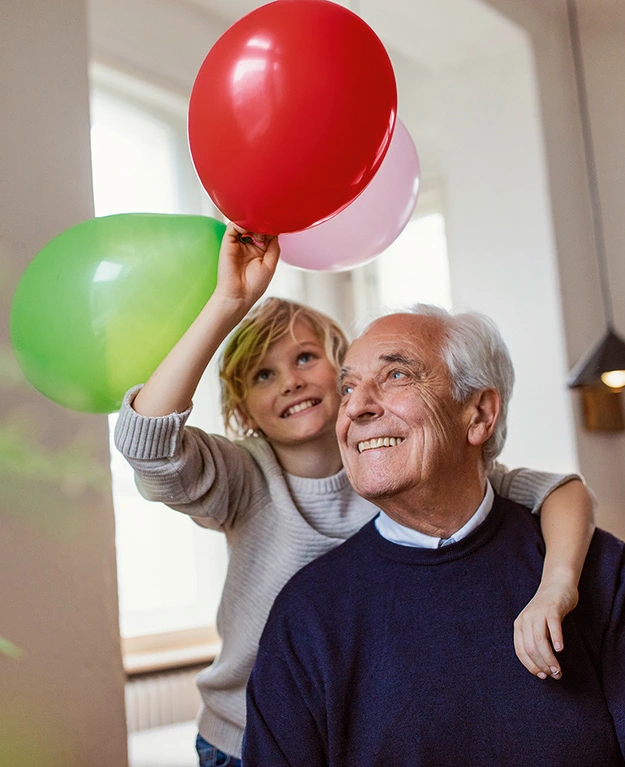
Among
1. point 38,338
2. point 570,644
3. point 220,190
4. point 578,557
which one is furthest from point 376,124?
point 570,644

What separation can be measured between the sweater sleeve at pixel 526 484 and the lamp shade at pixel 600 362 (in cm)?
135

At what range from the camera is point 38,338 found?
1.36 meters

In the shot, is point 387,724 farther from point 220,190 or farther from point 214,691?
point 220,190

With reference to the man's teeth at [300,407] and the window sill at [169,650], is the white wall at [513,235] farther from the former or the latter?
the man's teeth at [300,407]

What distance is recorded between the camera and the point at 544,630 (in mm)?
1334

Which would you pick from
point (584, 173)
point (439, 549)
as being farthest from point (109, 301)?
point (584, 173)

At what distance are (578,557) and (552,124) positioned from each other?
2.96 m

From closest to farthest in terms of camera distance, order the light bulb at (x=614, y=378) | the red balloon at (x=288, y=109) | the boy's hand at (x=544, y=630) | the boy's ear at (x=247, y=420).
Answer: the red balloon at (x=288, y=109)
the boy's hand at (x=544, y=630)
the boy's ear at (x=247, y=420)
the light bulb at (x=614, y=378)

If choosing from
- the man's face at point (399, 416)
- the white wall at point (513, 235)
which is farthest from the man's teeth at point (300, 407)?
the white wall at point (513, 235)

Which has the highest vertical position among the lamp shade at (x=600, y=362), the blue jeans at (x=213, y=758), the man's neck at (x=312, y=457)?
the lamp shade at (x=600, y=362)

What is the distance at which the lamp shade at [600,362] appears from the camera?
Result: 307cm

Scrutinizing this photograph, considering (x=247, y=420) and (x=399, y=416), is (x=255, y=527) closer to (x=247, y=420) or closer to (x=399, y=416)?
(x=247, y=420)

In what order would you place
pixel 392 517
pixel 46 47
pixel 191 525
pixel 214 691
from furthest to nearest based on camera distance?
1. pixel 191 525
2. pixel 46 47
3. pixel 214 691
4. pixel 392 517

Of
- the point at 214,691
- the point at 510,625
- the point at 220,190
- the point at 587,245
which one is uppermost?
the point at 587,245
